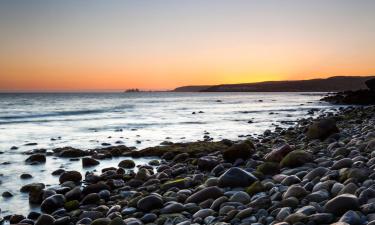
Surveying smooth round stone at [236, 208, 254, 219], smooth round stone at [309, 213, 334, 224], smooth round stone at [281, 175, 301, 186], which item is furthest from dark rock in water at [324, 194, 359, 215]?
smooth round stone at [281, 175, 301, 186]

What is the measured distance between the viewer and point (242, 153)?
28.3ft

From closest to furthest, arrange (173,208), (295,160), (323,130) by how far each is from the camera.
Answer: (173,208) < (295,160) < (323,130)

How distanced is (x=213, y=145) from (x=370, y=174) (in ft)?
23.9

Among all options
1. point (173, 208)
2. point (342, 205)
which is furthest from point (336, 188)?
point (173, 208)

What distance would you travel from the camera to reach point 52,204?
6375mm

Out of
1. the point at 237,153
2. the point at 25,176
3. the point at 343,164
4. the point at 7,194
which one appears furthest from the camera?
the point at 25,176

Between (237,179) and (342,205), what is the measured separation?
7.07 feet

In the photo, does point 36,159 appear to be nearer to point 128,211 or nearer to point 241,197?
point 128,211

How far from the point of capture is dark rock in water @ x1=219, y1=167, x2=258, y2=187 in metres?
5.93

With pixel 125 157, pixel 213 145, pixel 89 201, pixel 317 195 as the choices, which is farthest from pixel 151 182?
pixel 213 145

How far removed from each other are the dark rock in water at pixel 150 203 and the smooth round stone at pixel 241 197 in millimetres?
1035

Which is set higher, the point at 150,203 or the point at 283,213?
the point at 283,213

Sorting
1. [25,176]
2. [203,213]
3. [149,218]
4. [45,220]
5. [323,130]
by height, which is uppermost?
[323,130]

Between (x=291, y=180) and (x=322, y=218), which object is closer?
(x=322, y=218)
